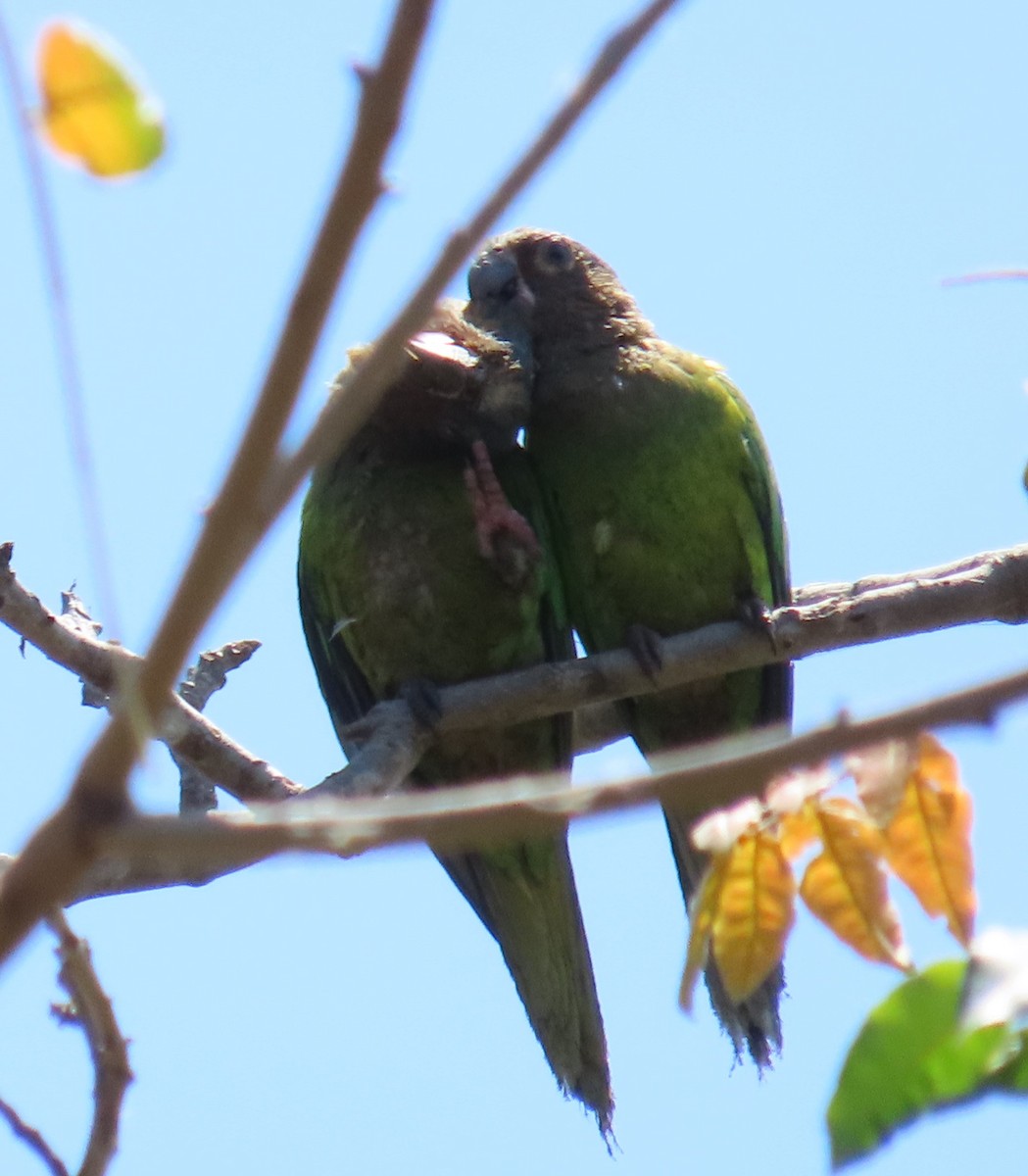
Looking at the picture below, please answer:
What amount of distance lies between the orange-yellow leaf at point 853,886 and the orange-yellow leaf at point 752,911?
54mm

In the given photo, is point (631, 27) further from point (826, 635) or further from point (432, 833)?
point (826, 635)

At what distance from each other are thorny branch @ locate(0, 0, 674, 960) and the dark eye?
523 cm

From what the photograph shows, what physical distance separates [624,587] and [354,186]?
15.0ft

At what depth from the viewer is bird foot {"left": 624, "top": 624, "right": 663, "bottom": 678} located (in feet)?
16.2

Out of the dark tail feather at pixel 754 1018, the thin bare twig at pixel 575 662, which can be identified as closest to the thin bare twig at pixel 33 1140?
the thin bare twig at pixel 575 662

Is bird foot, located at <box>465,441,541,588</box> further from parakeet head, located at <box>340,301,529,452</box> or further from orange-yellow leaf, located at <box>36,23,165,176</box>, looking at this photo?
orange-yellow leaf, located at <box>36,23,165,176</box>

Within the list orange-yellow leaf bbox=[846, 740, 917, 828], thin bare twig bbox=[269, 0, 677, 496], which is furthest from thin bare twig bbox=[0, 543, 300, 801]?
thin bare twig bbox=[269, 0, 677, 496]

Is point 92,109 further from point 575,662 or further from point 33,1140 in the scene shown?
point 575,662

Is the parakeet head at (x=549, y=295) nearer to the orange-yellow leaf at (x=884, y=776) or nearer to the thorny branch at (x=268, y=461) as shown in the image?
the orange-yellow leaf at (x=884, y=776)

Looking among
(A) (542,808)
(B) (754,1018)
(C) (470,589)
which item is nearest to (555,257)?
(C) (470,589)

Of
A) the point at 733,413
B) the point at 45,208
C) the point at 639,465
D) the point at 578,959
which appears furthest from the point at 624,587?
the point at 45,208

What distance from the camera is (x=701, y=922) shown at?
2365 millimetres

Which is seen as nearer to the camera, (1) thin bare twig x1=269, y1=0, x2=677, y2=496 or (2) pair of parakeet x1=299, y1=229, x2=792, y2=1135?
(1) thin bare twig x1=269, y1=0, x2=677, y2=496

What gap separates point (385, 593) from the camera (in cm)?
576
